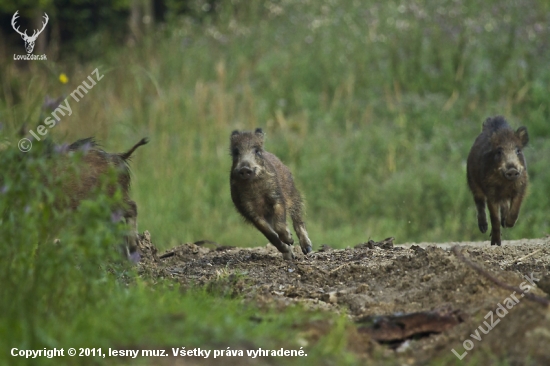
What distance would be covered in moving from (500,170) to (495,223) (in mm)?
525

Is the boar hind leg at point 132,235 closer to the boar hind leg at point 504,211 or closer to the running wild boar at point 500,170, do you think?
the running wild boar at point 500,170

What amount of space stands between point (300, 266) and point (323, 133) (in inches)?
256

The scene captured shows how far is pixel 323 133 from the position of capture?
40.5 feet

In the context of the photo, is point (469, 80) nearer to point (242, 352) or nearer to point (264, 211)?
point (264, 211)

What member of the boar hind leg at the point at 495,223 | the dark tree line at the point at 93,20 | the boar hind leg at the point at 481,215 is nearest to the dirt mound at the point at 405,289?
the boar hind leg at the point at 495,223

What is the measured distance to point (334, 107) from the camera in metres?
13.0

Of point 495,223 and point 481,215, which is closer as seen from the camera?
point 495,223

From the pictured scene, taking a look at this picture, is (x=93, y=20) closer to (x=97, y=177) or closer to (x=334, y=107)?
(x=334, y=107)

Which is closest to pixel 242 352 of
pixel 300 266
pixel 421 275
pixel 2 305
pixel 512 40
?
pixel 2 305

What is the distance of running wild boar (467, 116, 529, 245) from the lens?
24.7 feet

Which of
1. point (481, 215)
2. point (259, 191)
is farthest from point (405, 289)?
point (481, 215)

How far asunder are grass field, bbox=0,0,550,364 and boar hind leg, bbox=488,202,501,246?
2206mm

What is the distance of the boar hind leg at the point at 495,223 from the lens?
300 inches

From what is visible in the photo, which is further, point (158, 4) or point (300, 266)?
point (158, 4)
